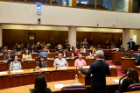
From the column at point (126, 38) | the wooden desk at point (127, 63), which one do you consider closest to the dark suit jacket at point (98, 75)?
the wooden desk at point (127, 63)

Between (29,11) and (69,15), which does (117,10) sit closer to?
(69,15)

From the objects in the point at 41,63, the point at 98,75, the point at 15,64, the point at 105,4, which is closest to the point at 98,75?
the point at 98,75

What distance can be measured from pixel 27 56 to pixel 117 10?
995cm

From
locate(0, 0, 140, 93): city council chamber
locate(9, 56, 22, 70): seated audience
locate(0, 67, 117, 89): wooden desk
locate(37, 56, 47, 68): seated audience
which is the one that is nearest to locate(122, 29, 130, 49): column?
locate(0, 0, 140, 93): city council chamber

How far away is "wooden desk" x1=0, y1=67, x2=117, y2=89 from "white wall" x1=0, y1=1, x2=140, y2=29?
6.59 m

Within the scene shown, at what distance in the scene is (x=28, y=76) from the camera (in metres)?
4.79

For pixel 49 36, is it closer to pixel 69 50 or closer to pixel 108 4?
pixel 69 50

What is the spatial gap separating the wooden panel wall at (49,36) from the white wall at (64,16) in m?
5.19

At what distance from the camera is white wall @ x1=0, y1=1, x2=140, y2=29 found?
33.4ft

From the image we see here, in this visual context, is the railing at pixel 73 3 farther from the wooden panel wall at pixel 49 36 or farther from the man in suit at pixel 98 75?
the man in suit at pixel 98 75

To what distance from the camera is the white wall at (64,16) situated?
10180 mm

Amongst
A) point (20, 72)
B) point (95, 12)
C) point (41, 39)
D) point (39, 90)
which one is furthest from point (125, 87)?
point (41, 39)

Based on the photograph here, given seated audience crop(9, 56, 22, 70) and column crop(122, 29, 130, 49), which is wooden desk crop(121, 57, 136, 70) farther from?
column crop(122, 29, 130, 49)

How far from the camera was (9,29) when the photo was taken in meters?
15.4
